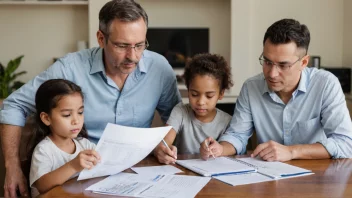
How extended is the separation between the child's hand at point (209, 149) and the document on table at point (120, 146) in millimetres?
239

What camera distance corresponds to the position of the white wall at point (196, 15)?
5059 mm

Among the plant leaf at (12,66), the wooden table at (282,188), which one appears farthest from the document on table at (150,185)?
the plant leaf at (12,66)

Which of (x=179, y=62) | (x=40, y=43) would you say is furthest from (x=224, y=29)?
(x=40, y=43)

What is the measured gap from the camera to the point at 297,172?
148cm

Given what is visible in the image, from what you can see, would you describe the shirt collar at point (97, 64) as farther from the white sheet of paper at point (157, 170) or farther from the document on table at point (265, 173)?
the document on table at point (265, 173)

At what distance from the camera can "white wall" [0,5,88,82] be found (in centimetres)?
510

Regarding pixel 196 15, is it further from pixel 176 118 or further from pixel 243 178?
pixel 243 178

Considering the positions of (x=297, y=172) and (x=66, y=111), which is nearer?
(x=297, y=172)

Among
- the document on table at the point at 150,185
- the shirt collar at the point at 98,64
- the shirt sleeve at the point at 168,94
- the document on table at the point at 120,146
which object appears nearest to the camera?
the document on table at the point at 150,185

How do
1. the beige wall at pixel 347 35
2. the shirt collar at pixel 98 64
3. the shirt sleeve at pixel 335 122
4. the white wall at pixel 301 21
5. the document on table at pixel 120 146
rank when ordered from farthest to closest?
the white wall at pixel 301 21
the beige wall at pixel 347 35
the shirt collar at pixel 98 64
the shirt sleeve at pixel 335 122
the document on table at pixel 120 146

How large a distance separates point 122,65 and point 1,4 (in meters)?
3.65

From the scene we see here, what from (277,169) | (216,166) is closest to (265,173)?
(277,169)

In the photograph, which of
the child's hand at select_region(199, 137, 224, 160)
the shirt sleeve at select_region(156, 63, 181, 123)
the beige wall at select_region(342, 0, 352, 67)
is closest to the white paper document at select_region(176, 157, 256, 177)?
the child's hand at select_region(199, 137, 224, 160)

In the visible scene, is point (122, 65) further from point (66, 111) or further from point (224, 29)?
point (224, 29)
